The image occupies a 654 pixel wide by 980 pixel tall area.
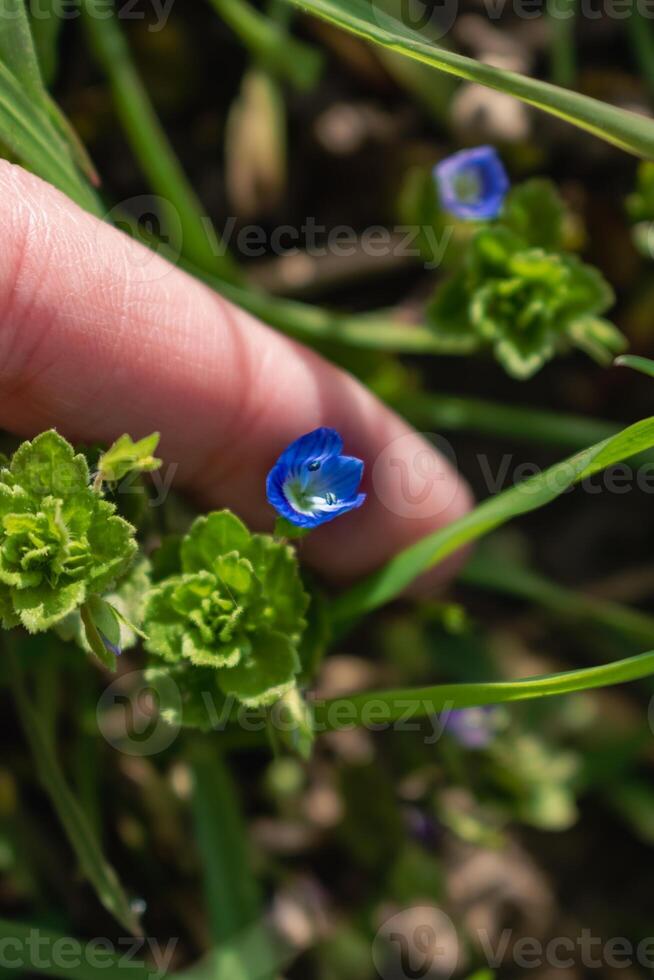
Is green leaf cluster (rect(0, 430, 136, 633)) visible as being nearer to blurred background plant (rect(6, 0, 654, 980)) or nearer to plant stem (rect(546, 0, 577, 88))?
blurred background plant (rect(6, 0, 654, 980))

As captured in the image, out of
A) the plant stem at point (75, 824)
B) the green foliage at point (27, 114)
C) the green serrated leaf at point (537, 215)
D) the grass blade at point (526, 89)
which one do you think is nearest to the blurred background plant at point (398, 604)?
the green serrated leaf at point (537, 215)

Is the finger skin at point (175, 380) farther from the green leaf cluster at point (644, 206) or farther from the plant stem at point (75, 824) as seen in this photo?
the green leaf cluster at point (644, 206)

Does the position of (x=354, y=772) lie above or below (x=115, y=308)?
below

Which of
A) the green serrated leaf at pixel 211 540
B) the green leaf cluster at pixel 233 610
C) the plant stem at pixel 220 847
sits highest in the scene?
the green serrated leaf at pixel 211 540

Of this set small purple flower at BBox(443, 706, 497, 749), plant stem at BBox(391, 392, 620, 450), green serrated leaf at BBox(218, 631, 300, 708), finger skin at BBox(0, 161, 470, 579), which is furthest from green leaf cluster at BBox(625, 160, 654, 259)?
green serrated leaf at BBox(218, 631, 300, 708)

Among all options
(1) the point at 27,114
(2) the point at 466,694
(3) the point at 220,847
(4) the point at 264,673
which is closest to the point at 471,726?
(3) the point at 220,847

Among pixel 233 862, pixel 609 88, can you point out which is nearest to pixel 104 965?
pixel 233 862

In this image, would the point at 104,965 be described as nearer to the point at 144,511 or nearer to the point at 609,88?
the point at 144,511
